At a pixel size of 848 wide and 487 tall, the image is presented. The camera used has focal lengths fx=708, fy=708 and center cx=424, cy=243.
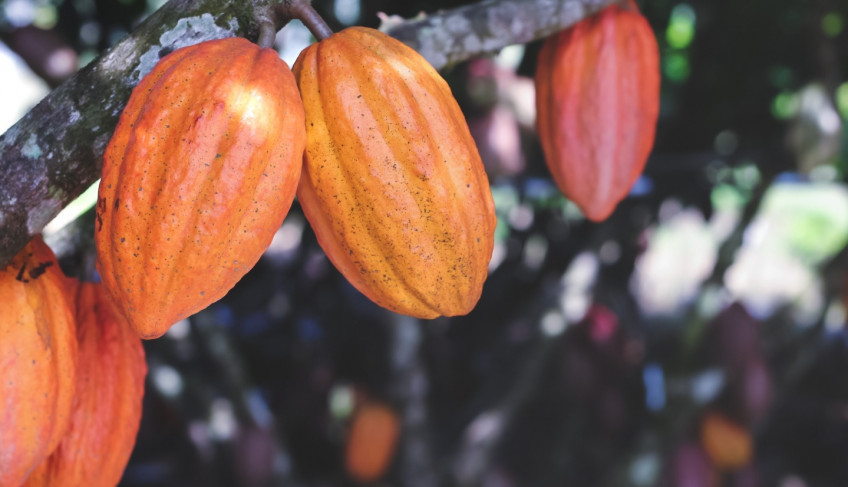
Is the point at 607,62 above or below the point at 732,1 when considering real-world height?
above

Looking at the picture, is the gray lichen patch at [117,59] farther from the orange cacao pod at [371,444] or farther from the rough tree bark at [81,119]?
the orange cacao pod at [371,444]

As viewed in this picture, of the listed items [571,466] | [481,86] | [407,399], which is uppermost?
[481,86]

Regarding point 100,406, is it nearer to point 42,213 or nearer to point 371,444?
point 42,213

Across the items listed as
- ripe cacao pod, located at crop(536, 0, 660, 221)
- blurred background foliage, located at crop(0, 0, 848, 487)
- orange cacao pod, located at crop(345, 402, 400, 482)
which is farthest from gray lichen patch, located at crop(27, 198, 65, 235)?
orange cacao pod, located at crop(345, 402, 400, 482)

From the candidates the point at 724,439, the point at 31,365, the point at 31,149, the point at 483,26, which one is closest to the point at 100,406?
the point at 31,365

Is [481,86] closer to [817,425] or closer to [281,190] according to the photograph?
[281,190]

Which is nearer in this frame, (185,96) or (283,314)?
(185,96)

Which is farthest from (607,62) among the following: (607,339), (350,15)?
(607,339)
